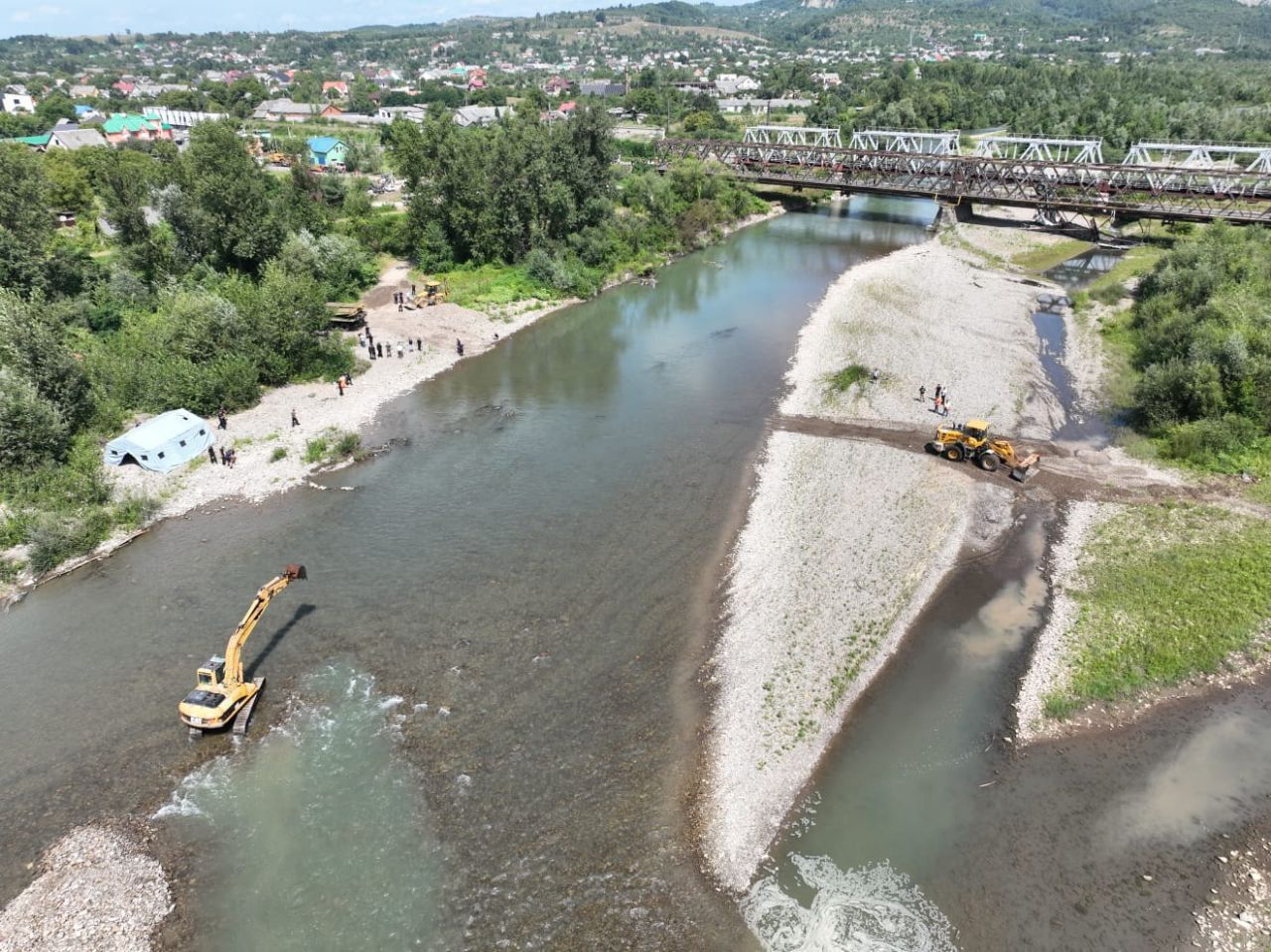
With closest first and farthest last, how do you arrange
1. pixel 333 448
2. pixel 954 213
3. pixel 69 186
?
pixel 333 448 < pixel 69 186 < pixel 954 213

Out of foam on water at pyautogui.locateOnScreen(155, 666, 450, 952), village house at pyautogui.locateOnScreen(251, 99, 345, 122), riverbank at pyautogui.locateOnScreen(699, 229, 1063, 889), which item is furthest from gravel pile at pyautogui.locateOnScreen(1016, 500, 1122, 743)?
village house at pyautogui.locateOnScreen(251, 99, 345, 122)

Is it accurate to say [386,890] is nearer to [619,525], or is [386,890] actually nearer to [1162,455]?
[619,525]

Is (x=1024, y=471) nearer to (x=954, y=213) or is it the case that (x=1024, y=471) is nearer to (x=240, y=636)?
(x=240, y=636)

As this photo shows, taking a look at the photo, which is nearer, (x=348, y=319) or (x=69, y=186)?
(x=348, y=319)

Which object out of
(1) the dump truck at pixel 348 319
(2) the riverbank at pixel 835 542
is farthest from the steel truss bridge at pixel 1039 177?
(1) the dump truck at pixel 348 319

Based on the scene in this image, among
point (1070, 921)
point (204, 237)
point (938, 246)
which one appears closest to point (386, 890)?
point (1070, 921)

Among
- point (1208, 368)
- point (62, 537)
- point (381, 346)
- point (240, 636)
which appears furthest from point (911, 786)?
A: point (381, 346)
